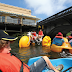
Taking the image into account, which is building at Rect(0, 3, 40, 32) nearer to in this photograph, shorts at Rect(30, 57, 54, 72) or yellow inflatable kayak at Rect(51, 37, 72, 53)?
yellow inflatable kayak at Rect(51, 37, 72, 53)

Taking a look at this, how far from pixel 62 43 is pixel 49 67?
3.53m

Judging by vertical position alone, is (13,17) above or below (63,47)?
above

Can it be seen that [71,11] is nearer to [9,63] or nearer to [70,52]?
[70,52]

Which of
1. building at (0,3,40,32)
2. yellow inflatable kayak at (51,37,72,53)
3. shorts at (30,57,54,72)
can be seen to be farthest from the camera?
building at (0,3,40,32)

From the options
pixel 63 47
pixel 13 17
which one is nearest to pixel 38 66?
pixel 63 47

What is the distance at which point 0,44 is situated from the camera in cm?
100

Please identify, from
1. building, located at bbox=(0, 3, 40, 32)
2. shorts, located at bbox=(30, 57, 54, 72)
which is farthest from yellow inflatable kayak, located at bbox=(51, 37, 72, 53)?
building, located at bbox=(0, 3, 40, 32)

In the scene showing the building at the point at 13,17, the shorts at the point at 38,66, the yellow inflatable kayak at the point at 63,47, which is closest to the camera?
the shorts at the point at 38,66

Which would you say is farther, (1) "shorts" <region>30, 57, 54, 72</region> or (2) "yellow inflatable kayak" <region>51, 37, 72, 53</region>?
(2) "yellow inflatable kayak" <region>51, 37, 72, 53</region>

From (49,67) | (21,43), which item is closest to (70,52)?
(49,67)

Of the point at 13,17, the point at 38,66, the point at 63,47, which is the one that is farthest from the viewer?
the point at 13,17

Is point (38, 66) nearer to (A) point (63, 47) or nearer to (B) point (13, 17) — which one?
(A) point (63, 47)

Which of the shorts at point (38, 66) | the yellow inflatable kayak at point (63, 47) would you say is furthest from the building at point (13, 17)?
the shorts at point (38, 66)

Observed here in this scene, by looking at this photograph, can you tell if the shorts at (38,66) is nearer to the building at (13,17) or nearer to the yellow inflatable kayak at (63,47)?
the yellow inflatable kayak at (63,47)
